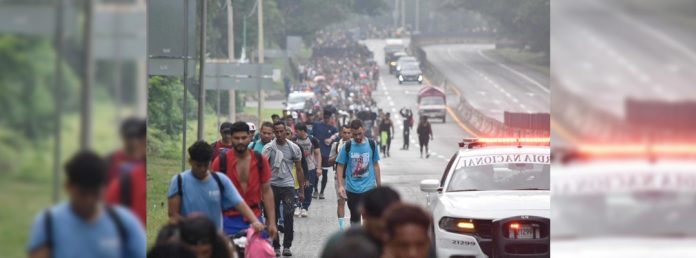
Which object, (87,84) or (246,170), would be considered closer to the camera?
(87,84)

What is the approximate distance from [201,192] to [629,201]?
5008 mm

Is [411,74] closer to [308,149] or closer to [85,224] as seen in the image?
[308,149]

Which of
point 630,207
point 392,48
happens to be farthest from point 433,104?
point 630,207

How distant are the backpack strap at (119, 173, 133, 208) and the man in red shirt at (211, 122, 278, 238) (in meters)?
5.57

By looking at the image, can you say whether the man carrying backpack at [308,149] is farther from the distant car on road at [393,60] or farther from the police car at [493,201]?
the distant car on road at [393,60]

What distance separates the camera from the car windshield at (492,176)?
13297mm

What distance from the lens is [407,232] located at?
5344mm

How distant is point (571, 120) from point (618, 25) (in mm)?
310

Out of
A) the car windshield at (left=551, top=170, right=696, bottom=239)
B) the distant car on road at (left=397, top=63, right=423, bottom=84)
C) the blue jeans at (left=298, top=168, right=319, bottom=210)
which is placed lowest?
the blue jeans at (left=298, top=168, right=319, bottom=210)

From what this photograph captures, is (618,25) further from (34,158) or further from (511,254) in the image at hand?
(511,254)

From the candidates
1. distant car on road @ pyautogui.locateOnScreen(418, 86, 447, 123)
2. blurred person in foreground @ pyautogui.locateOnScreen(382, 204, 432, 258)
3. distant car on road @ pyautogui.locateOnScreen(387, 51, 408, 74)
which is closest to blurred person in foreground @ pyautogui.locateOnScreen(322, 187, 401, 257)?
blurred person in foreground @ pyautogui.locateOnScreen(382, 204, 432, 258)

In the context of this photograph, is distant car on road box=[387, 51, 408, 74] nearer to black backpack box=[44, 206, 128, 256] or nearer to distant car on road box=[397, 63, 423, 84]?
distant car on road box=[397, 63, 423, 84]

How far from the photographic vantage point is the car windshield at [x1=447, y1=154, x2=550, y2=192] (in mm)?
13297

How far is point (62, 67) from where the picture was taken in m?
4.91
